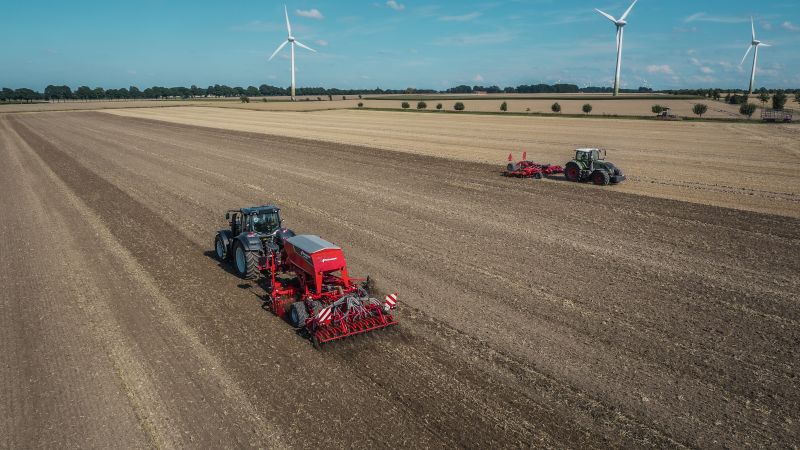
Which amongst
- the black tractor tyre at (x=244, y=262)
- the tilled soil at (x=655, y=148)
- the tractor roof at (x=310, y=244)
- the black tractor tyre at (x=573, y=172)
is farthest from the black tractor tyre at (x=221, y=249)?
the tilled soil at (x=655, y=148)

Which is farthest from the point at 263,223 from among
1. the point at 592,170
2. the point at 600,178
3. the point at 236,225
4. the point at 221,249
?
the point at 592,170

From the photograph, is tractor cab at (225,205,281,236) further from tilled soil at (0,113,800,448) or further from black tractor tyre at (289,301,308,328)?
black tractor tyre at (289,301,308,328)

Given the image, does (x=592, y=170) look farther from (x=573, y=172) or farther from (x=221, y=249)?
(x=221, y=249)

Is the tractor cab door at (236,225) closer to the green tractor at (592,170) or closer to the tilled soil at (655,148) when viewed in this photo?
the green tractor at (592,170)

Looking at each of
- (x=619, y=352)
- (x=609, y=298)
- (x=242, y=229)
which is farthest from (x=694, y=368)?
(x=242, y=229)

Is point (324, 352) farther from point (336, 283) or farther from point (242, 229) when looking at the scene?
point (242, 229)

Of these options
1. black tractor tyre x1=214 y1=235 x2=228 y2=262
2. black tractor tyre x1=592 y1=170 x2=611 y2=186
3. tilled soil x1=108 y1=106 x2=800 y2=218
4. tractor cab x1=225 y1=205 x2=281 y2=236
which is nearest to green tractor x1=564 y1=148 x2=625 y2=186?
black tractor tyre x1=592 y1=170 x2=611 y2=186
